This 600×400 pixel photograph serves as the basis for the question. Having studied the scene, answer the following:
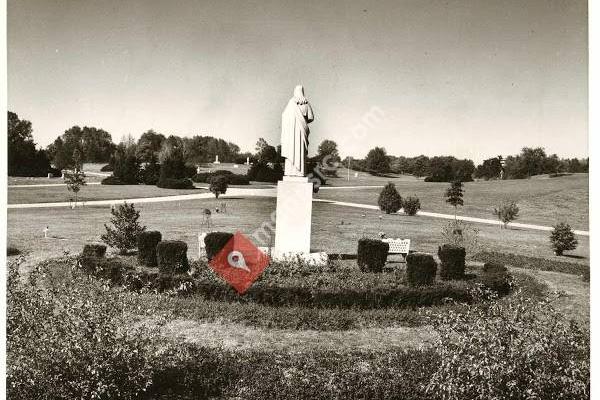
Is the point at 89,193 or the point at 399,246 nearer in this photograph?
the point at 399,246

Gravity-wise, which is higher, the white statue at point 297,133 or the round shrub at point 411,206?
the white statue at point 297,133

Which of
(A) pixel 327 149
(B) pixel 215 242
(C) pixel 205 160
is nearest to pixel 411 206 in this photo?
(A) pixel 327 149

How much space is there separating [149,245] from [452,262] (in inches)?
332

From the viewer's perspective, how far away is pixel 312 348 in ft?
27.5

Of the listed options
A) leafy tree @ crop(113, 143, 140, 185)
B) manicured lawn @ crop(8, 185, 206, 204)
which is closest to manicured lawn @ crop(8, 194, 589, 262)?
manicured lawn @ crop(8, 185, 206, 204)

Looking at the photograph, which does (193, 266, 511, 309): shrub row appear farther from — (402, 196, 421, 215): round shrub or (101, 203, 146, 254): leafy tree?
(402, 196, 421, 215): round shrub

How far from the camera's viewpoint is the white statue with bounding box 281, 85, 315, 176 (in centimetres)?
1279

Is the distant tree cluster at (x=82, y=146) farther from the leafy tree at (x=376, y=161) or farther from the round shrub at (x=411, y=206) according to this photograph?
the leafy tree at (x=376, y=161)

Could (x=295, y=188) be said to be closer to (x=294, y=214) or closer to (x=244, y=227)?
(x=294, y=214)

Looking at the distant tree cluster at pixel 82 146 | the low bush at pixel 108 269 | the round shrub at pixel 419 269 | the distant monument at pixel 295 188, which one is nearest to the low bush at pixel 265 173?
the distant tree cluster at pixel 82 146

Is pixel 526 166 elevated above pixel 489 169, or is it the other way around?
pixel 489 169

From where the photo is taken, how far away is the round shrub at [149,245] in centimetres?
1342

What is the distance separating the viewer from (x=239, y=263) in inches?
474

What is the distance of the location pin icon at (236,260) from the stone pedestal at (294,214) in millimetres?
1058
